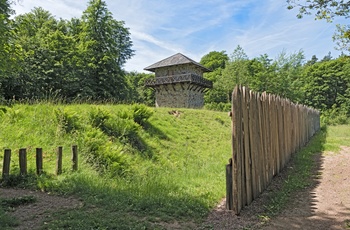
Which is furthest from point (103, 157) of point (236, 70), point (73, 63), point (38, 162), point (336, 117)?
point (336, 117)

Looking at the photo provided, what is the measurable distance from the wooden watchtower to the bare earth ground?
23.1 metres

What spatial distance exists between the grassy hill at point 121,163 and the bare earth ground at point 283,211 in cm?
28

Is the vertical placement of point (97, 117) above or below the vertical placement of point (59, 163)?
above

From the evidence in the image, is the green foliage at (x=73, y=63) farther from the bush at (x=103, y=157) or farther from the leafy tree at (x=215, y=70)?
the leafy tree at (x=215, y=70)

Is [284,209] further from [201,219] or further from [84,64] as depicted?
[84,64]

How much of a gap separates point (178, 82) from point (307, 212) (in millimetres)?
24854

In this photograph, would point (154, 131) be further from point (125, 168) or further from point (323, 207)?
point (323, 207)

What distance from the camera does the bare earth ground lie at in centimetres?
367

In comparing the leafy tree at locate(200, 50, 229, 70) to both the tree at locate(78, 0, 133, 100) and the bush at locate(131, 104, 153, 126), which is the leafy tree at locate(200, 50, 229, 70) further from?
the bush at locate(131, 104, 153, 126)

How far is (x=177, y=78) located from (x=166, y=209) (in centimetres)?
2498

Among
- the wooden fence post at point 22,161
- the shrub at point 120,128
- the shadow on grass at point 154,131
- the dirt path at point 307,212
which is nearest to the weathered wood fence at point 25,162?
the wooden fence post at point 22,161

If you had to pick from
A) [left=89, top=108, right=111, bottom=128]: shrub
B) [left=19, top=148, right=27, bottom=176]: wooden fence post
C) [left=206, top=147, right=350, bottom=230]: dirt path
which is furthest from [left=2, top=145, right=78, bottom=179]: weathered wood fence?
[left=206, top=147, right=350, bottom=230]: dirt path

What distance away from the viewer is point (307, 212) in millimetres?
Answer: 4164

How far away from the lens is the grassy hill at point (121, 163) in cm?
402
